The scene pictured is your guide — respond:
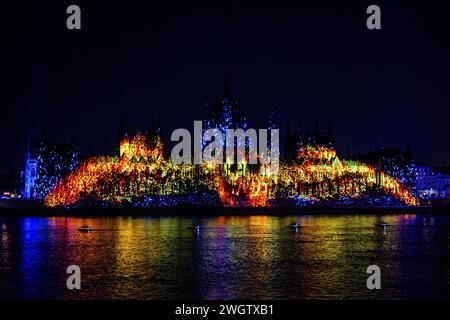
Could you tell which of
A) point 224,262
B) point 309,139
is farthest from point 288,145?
point 224,262

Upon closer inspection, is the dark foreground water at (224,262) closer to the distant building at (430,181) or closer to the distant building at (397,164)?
the distant building at (397,164)

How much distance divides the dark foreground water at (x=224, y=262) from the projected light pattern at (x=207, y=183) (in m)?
27.9

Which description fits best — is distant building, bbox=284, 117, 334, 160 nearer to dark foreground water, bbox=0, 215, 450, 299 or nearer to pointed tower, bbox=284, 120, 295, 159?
pointed tower, bbox=284, 120, 295, 159

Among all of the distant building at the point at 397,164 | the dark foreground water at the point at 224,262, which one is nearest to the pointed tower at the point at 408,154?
the distant building at the point at 397,164

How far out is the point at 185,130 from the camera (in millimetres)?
95875

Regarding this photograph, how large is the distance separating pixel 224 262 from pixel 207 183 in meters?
54.6

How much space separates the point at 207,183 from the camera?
9275 cm

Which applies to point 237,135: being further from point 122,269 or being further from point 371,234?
point 122,269

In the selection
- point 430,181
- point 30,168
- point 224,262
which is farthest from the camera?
point 430,181

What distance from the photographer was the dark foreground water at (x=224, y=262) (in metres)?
29.2

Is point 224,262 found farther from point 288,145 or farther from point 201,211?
point 288,145
